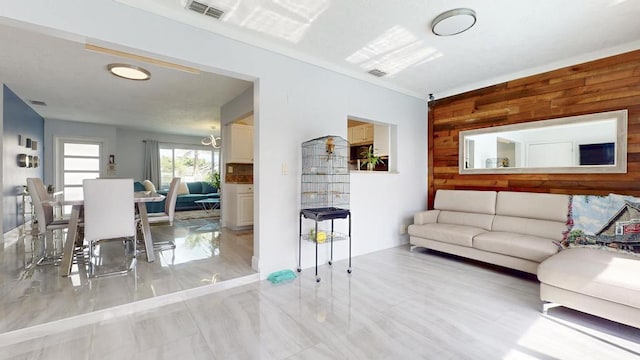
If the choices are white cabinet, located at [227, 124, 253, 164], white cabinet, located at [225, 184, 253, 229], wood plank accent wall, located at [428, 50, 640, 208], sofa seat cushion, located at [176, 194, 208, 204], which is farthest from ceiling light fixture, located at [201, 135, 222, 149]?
wood plank accent wall, located at [428, 50, 640, 208]

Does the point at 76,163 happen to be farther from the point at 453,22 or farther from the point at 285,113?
the point at 453,22

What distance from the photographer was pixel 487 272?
318 centimetres

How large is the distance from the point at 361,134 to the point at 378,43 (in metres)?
2.96

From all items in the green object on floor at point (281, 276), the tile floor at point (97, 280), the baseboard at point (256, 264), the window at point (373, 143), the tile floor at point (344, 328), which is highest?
the window at point (373, 143)

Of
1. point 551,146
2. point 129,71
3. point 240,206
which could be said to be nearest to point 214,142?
point 240,206

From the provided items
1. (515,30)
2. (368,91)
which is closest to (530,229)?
(515,30)

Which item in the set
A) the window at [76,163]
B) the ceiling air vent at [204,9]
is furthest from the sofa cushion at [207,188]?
the ceiling air vent at [204,9]

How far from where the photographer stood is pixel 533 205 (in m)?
3.39

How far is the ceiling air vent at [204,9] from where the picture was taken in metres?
2.24

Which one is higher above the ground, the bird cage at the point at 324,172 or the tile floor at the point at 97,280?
the bird cage at the point at 324,172

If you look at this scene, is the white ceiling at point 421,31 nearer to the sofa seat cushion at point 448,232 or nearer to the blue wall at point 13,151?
the sofa seat cushion at point 448,232

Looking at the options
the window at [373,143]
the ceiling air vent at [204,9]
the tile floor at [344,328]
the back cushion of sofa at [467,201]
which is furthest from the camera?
the window at [373,143]

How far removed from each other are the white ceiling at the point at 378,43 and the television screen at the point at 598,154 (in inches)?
40.9

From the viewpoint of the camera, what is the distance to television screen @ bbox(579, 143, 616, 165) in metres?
3.06
